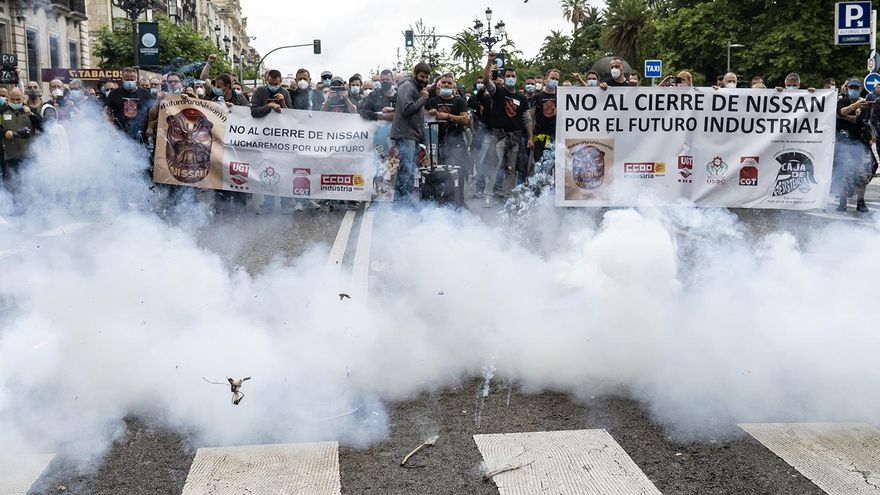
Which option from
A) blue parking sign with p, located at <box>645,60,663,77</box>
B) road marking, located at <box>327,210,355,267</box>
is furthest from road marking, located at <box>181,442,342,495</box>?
blue parking sign with p, located at <box>645,60,663,77</box>

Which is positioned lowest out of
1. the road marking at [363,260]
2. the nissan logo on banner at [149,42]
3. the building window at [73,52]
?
the road marking at [363,260]

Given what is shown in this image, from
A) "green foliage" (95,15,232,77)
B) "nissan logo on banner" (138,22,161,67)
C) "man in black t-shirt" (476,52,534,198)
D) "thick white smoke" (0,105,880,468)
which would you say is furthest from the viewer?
"green foliage" (95,15,232,77)

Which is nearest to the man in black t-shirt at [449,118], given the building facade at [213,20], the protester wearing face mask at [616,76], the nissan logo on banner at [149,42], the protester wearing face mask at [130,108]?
the protester wearing face mask at [616,76]

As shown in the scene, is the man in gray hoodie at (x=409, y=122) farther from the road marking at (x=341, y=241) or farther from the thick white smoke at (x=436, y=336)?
the thick white smoke at (x=436, y=336)

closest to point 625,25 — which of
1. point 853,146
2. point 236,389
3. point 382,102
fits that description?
point 382,102

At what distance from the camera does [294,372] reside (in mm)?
4164

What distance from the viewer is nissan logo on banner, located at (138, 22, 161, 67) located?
15.8m

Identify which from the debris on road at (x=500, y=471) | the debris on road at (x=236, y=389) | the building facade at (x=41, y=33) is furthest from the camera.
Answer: the building facade at (x=41, y=33)

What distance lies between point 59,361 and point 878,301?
386 centimetres

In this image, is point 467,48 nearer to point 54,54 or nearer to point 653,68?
point 653,68

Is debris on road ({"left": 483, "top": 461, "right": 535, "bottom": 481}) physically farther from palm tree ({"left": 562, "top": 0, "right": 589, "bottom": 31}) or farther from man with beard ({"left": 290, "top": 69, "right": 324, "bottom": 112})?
palm tree ({"left": 562, "top": 0, "right": 589, "bottom": 31})

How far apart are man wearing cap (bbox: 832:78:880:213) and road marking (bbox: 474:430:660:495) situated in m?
9.05

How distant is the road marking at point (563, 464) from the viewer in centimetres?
316

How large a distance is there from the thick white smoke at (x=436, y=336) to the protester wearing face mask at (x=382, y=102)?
6064 mm
